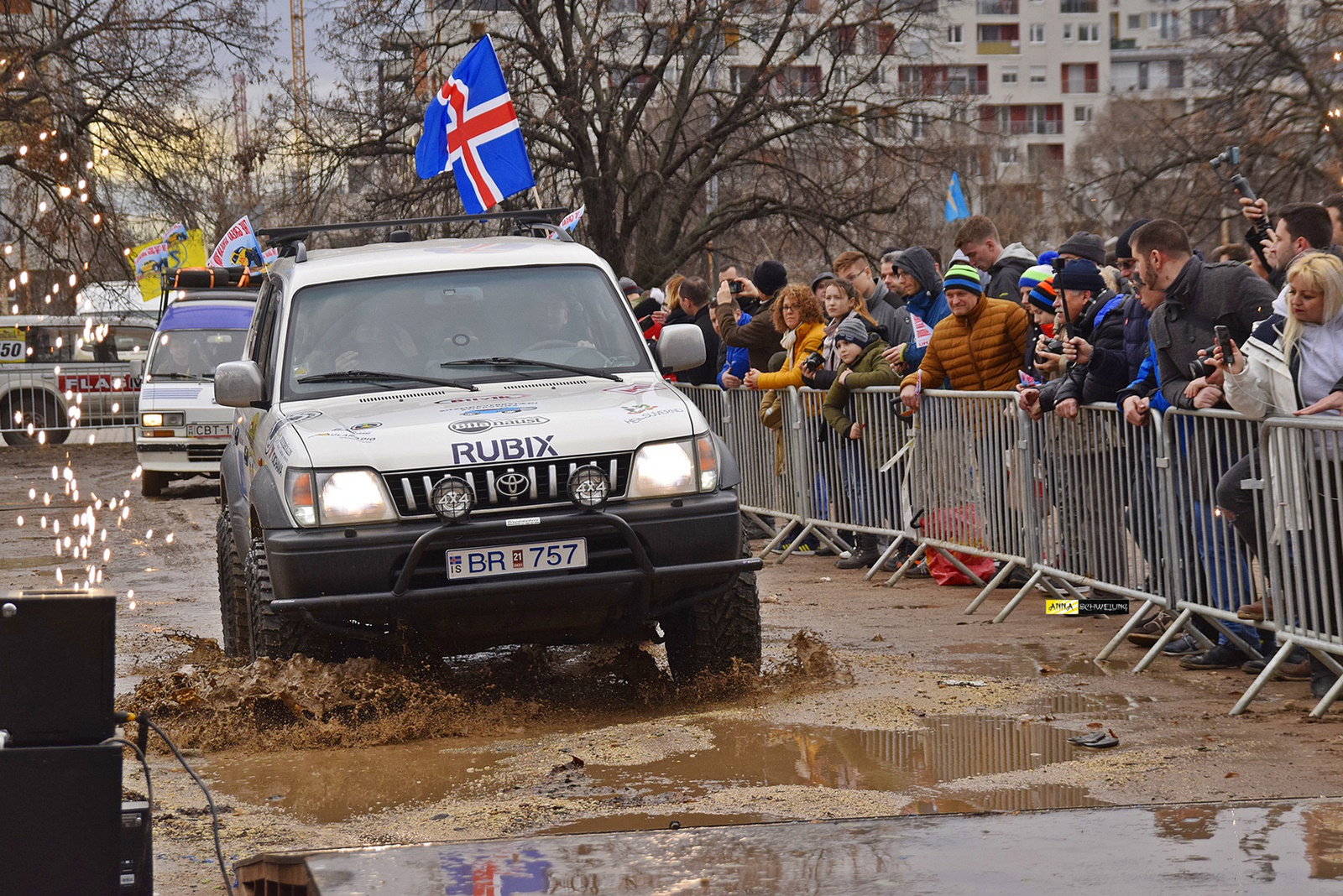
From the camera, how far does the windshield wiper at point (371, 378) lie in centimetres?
738

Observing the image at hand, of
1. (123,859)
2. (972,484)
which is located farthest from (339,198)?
(123,859)

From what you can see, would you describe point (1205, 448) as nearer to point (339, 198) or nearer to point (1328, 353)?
point (1328, 353)

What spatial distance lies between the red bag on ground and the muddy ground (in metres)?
1.28

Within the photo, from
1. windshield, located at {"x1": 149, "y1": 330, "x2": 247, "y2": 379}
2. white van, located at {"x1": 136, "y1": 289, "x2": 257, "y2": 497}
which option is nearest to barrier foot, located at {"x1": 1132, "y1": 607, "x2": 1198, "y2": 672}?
white van, located at {"x1": 136, "y1": 289, "x2": 257, "y2": 497}

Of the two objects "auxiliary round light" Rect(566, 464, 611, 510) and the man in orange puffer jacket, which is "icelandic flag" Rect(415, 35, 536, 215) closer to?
the man in orange puffer jacket

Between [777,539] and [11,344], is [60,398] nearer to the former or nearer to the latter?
[11,344]

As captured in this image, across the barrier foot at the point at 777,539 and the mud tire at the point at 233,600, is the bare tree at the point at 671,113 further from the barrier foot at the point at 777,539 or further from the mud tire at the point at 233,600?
the mud tire at the point at 233,600

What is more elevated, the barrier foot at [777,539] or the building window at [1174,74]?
the building window at [1174,74]

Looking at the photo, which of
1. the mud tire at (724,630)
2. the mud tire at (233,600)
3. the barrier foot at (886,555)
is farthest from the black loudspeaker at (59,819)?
the barrier foot at (886,555)

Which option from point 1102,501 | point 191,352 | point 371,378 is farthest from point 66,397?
point 1102,501

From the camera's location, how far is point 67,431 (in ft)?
91.4

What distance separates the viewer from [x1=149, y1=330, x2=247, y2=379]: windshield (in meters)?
20.4

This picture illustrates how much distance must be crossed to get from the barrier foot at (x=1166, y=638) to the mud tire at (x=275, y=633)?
3.65 meters

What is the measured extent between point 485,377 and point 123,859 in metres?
4.14
